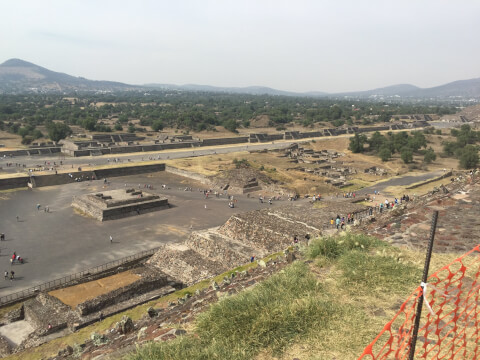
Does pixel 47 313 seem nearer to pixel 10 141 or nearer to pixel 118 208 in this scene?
pixel 118 208

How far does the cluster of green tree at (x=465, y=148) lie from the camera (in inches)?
2093

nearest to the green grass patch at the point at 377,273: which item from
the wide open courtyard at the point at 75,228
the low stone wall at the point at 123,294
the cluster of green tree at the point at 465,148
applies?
the low stone wall at the point at 123,294

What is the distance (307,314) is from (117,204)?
27694 millimetres

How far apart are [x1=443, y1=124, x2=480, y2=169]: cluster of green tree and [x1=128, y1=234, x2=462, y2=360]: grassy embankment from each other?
55744 mm

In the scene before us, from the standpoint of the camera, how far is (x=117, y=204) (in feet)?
99.7

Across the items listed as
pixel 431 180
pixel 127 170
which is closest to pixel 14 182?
pixel 127 170

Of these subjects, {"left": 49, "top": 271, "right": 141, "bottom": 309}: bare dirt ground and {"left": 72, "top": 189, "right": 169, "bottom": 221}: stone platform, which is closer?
{"left": 49, "top": 271, "right": 141, "bottom": 309}: bare dirt ground

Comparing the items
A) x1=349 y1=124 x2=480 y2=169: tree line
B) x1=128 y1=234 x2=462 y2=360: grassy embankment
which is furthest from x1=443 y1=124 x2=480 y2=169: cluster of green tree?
x1=128 y1=234 x2=462 y2=360: grassy embankment

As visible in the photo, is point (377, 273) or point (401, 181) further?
point (401, 181)

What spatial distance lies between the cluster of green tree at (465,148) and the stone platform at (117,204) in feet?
156

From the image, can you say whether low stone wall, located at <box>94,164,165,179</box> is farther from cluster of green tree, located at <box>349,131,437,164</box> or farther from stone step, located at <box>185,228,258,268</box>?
cluster of green tree, located at <box>349,131,437,164</box>

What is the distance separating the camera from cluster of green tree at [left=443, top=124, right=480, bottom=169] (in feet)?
174

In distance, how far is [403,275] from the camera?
22.0 ft

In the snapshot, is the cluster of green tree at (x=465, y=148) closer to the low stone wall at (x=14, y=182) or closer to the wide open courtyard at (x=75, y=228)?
the wide open courtyard at (x=75, y=228)
